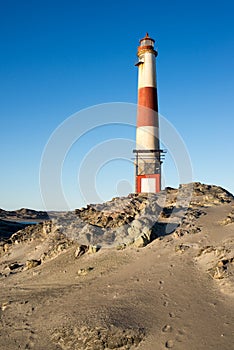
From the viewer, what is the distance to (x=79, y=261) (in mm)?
19141

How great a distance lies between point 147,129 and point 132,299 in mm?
24214

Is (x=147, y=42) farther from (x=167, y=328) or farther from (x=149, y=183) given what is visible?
(x=167, y=328)

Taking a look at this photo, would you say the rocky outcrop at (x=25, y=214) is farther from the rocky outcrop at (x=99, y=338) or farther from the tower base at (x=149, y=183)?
the rocky outcrop at (x=99, y=338)

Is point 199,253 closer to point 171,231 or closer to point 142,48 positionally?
point 171,231

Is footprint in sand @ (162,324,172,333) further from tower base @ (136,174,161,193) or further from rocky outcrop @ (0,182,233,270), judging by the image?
tower base @ (136,174,161,193)

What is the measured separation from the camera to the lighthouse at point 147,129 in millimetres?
33938

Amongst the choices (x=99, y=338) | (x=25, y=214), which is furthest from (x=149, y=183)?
(x=25, y=214)

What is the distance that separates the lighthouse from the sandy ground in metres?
14.3

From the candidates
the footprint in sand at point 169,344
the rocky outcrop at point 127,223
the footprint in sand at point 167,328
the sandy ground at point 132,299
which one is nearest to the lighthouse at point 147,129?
the rocky outcrop at point 127,223

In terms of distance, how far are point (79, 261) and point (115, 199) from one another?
12387 mm

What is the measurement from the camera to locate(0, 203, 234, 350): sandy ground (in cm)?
1064

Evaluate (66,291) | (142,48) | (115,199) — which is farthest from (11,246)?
(142,48)

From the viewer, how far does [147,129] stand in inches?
1369

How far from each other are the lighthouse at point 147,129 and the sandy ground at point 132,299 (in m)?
14.3
